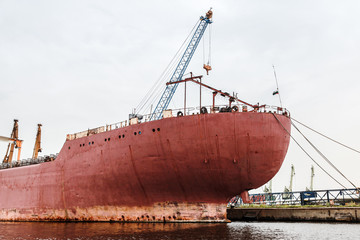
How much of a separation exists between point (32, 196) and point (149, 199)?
13.2m

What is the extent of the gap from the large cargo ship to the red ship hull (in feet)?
0.18

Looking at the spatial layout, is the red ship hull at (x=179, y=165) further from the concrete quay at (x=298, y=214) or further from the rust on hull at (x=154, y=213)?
the concrete quay at (x=298, y=214)

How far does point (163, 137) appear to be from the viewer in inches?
711

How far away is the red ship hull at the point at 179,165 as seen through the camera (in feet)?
56.5

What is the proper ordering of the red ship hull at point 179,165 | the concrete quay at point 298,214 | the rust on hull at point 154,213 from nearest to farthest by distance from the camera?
Answer: the red ship hull at point 179,165
the rust on hull at point 154,213
the concrete quay at point 298,214

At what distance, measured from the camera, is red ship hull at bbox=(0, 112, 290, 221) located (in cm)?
1723

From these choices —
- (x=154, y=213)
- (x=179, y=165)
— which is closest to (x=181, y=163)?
(x=179, y=165)

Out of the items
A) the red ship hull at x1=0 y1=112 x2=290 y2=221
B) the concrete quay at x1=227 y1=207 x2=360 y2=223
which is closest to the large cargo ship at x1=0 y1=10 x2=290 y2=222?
the red ship hull at x1=0 y1=112 x2=290 y2=221

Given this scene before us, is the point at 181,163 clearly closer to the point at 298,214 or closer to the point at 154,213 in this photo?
the point at 154,213

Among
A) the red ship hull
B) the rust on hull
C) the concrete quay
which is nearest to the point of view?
the red ship hull

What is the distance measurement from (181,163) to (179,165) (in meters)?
0.17

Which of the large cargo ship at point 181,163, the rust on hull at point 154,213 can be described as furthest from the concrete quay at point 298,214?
the rust on hull at point 154,213

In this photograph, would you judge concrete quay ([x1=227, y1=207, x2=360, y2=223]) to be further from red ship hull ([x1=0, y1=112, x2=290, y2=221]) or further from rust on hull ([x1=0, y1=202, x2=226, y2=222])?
rust on hull ([x1=0, y1=202, x2=226, y2=222])

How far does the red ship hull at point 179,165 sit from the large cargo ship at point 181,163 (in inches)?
2.2
